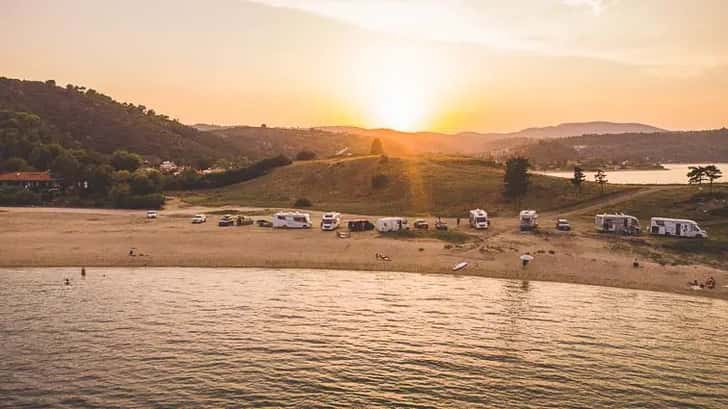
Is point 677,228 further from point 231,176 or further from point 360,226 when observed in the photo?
point 231,176

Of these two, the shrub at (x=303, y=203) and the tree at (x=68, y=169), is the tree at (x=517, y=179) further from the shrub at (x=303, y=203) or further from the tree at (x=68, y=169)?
the tree at (x=68, y=169)

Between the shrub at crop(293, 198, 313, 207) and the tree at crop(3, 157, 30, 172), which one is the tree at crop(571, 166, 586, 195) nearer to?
the shrub at crop(293, 198, 313, 207)

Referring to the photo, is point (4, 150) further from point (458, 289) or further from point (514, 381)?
point (514, 381)

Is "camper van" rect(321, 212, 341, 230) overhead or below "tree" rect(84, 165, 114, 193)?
below

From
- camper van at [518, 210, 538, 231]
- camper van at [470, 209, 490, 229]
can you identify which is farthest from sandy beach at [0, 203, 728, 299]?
camper van at [518, 210, 538, 231]

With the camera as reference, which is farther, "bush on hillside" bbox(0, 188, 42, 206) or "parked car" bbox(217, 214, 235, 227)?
"bush on hillside" bbox(0, 188, 42, 206)

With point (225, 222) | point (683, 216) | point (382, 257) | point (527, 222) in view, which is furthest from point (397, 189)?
point (683, 216)
